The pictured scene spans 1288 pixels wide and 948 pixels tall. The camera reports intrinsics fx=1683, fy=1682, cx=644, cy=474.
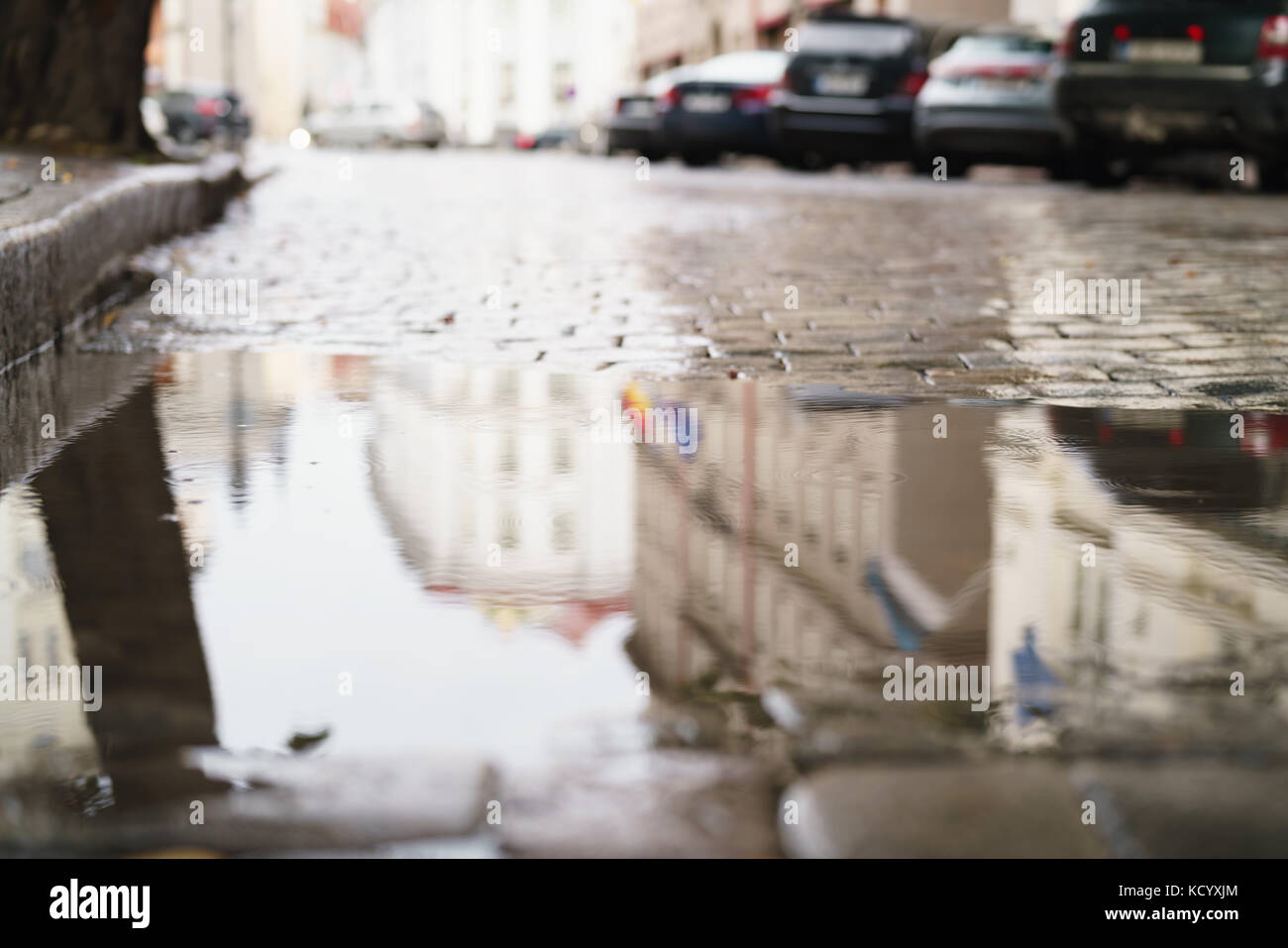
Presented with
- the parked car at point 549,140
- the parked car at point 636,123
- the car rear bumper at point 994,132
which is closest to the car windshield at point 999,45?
the car rear bumper at point 994,132

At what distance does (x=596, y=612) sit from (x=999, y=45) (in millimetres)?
14544

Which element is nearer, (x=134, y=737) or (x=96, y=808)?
(x=96, y=808)

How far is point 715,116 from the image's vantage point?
20406 mm

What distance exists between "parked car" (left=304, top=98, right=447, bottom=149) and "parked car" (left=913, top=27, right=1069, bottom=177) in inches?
1000

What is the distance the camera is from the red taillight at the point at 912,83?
17.6m

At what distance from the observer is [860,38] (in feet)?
59.4

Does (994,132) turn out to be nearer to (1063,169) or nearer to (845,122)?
(1063,169)

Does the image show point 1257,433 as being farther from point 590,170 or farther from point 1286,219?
point 590,170

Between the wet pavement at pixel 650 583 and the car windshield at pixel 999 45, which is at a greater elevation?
the car windshield at pixel 999 45

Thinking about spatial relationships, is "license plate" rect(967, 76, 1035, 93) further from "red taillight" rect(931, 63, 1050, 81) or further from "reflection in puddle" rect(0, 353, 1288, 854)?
"reflection in puddle" rect(0, 353, 1288, 854)

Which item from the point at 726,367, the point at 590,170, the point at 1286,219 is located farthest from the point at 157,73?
the point at 726,367
